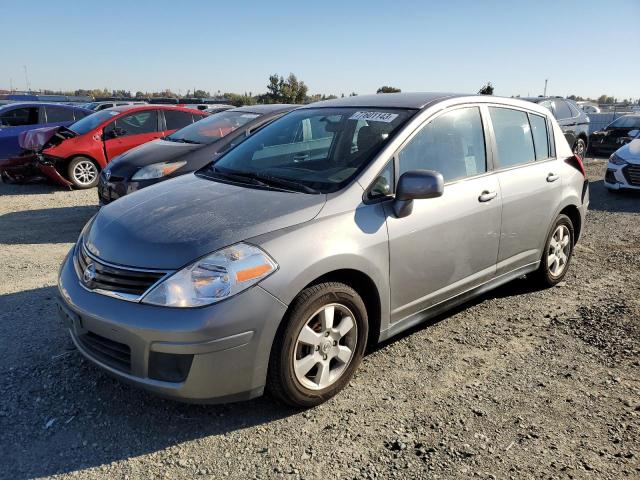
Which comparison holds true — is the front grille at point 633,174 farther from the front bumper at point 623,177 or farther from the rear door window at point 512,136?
the rear door window at point 512,136

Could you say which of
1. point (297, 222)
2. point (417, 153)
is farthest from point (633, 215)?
point (297, 222)

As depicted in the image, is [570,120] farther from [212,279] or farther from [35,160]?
[212,279]

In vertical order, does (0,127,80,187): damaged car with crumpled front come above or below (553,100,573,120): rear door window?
below

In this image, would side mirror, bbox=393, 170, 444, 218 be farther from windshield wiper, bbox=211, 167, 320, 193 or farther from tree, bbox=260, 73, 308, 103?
tree, bbox=260, 73, 308, 103

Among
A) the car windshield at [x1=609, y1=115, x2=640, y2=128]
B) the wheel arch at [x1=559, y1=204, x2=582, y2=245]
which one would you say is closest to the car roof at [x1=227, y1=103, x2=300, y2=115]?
the wheel arch at [x1=559, y1=204, x2=582, y2=245]

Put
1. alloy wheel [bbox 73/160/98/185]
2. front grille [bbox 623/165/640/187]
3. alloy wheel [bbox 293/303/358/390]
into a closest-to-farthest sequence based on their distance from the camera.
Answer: alloy wheel [bbox 293/303/358/390] < front grille [bbox 623/165/640/187] < alloy wheel [bbox 73/160/98/185]

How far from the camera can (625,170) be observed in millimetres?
9484

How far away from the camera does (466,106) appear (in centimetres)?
385

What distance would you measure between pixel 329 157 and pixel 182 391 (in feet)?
6.02

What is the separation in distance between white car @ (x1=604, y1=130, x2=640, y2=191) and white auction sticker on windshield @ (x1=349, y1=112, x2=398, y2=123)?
25.8 feet

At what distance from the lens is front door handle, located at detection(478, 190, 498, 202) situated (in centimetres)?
372

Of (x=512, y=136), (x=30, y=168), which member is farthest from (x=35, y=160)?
(x=512, y=136)

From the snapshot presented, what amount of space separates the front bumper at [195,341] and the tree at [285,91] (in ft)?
118

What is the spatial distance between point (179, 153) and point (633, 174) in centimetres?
808
